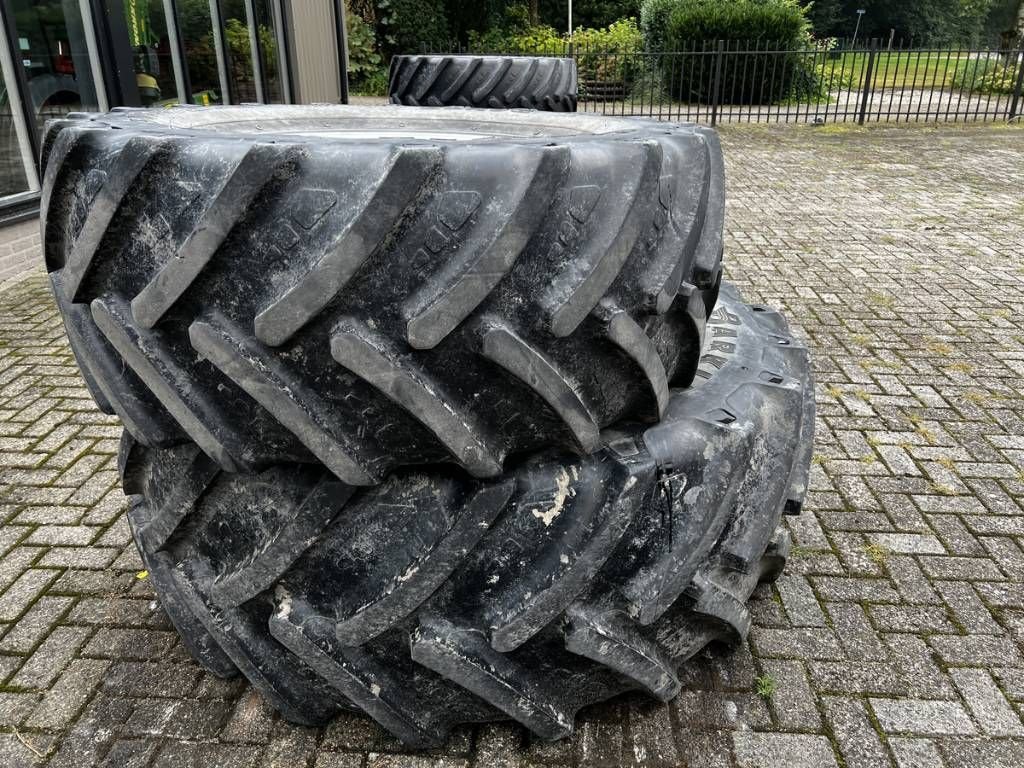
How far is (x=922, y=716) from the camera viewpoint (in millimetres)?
2102

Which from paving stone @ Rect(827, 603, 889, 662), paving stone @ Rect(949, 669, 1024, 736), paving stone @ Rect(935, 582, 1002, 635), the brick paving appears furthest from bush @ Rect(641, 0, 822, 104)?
paving stone @ Rect(949, 669, 1024, 736)

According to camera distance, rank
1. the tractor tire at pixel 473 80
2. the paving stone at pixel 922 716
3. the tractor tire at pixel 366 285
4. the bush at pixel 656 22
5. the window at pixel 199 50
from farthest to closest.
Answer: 1. the bush at pixel 656 22
2. the window at pixel 199 50
3. the tractor tire at pixel 473 80
4. the paving stone at pixel 922 716
5. the tractor tire at pixel 366 285

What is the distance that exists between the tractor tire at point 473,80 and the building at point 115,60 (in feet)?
5.80

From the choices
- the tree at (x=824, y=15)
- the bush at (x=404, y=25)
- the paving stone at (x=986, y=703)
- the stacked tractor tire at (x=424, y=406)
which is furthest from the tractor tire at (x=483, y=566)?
the tree at (x=824, y=15)

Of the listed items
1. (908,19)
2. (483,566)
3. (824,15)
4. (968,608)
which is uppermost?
(824,15)

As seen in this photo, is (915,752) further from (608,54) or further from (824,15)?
(824,15)

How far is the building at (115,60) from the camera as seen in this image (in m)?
6.32

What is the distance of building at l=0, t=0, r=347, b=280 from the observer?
20.7ft

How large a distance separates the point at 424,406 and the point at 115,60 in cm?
726

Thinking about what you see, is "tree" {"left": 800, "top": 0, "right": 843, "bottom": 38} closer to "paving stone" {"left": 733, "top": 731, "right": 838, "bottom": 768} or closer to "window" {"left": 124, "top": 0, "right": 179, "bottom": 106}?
"window" {"left": 124, "top": 0, "right": 179, "bottom": 106}

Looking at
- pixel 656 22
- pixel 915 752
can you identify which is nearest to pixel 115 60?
pixel 915 752

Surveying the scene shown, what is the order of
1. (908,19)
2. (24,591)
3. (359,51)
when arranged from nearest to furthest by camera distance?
(24,591)
(359,51)
(908,19)

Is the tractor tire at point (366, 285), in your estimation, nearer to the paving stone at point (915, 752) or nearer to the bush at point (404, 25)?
the paving stone at point (915, 752)

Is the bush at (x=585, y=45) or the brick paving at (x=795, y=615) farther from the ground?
the bush at (x=585, y=45)
